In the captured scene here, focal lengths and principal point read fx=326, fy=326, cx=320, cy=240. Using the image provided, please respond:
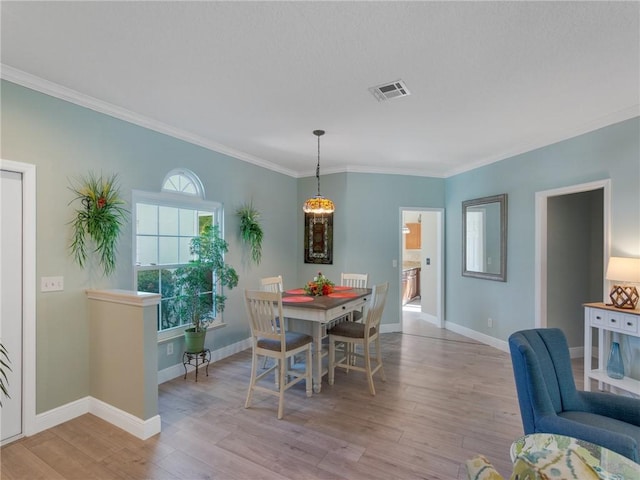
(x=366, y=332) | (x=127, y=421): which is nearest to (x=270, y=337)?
(x=366, y=332)

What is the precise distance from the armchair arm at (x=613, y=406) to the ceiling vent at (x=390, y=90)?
97.2 inches

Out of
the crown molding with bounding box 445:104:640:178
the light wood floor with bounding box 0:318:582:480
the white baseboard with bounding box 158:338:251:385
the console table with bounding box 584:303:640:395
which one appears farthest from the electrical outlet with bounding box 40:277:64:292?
the crown molding with bounding box 445:104:640:178

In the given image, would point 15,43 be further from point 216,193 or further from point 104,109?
point 216,193

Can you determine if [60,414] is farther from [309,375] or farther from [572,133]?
[572,133]

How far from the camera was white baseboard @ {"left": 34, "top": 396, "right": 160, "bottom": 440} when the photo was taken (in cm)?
247

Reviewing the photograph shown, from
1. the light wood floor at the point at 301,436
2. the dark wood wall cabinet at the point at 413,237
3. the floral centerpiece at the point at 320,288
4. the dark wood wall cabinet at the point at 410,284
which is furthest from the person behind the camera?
the dark wood wall cabinet at the point at 413,237

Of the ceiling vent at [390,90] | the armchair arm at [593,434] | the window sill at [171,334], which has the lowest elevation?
the window sill at [171,334]

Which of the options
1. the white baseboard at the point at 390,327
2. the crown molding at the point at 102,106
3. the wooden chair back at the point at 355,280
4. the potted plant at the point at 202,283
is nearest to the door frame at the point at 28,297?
the crown molding at the point at 102,106

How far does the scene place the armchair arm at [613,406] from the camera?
1855mm

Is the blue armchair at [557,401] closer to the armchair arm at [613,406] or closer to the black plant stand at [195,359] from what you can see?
the armchair arm at [613,406]

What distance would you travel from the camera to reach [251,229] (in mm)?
4531

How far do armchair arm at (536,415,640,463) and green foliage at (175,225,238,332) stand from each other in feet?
10.3

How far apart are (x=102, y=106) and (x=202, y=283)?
194 centimetres

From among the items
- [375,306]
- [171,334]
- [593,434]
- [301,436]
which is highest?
[375,306]
